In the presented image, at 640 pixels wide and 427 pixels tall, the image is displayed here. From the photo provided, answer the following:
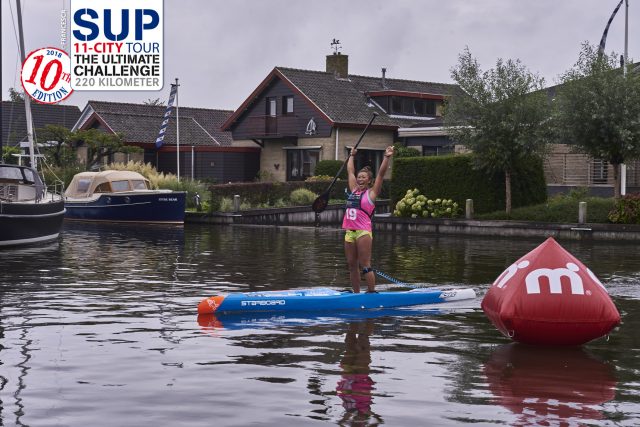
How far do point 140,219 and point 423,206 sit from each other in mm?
11511

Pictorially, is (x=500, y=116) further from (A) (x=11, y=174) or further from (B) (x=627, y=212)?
(A) (x=11, y=174)

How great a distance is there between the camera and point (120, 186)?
4216 centimetres

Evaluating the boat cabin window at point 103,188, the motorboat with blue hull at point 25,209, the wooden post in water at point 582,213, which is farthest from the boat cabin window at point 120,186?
the wooden post in water at point 582,213

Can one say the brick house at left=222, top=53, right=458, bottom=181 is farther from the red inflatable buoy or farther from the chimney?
the red inflatable buoy

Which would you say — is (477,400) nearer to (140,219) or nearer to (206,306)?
(206,306)

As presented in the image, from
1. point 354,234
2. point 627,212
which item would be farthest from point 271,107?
point 354,234

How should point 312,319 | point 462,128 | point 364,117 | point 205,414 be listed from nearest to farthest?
point 205,414
point 312,319
point 462,128
point 364,117

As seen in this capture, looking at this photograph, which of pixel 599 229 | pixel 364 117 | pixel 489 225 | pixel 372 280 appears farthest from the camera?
pixel 364 117

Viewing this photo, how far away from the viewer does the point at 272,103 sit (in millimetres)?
61031

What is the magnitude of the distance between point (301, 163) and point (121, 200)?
766 inches

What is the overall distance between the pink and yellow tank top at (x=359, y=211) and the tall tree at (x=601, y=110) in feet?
77.3

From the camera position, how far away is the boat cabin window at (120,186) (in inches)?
1657

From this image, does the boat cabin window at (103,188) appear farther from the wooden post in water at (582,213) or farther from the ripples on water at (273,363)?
the ripples on water at (273,363)

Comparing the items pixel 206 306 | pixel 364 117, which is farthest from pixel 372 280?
pixel 364 117
